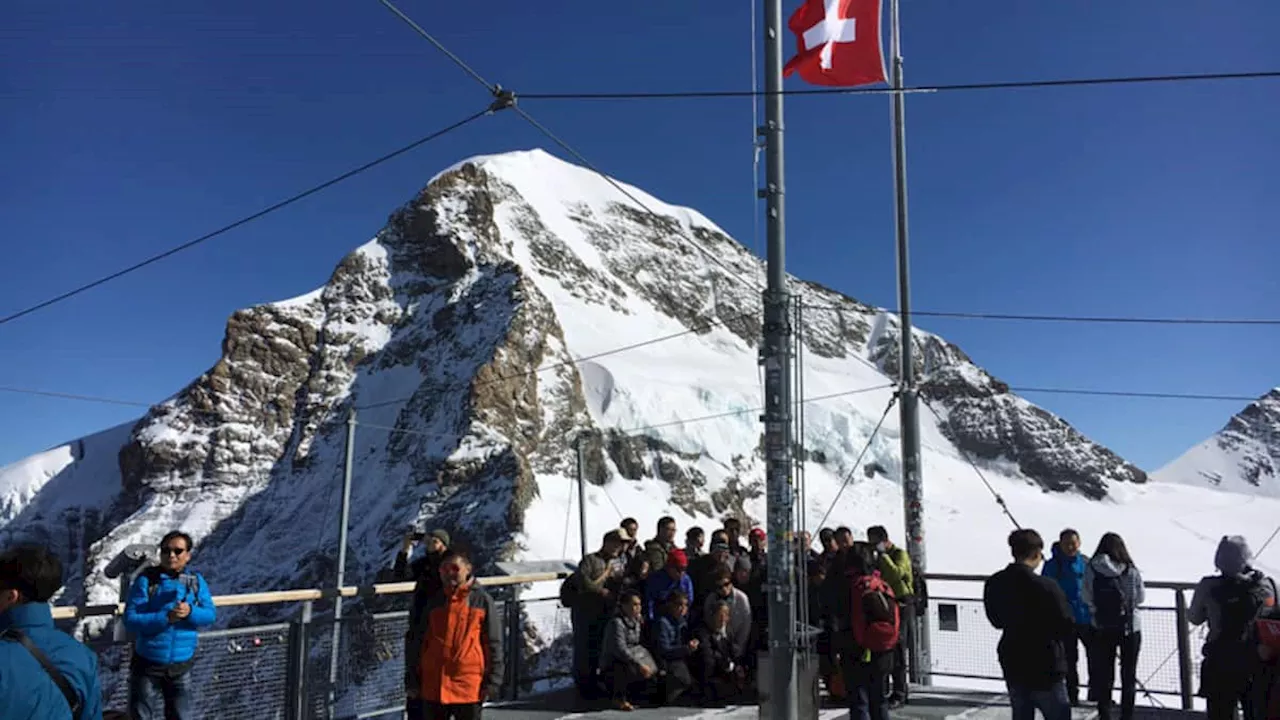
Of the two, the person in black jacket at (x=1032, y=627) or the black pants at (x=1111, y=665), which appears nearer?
the person in black jacket at (x=1032, y=627)

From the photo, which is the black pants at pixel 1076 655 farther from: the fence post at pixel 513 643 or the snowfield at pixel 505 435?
the snowfield at pixel 505 435

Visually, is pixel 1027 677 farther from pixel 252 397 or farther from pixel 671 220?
pixel 671 220

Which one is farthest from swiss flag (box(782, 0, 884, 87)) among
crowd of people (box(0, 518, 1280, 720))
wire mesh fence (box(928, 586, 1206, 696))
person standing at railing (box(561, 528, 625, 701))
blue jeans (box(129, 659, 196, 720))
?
blue jeans (box(129, 659, 196, 720))

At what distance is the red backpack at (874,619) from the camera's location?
6895 mm

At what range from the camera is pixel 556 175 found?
498 ft

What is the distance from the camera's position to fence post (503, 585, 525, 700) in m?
9.57

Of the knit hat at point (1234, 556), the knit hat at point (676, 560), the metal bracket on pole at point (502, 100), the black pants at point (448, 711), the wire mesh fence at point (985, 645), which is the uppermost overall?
the metal bracket on pole at point (502, 100)

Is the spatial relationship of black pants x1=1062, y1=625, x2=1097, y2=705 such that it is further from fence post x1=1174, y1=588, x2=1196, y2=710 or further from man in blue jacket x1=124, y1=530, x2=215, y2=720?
man in blue jacket x1=124, y1=530, x2=215, y2=720

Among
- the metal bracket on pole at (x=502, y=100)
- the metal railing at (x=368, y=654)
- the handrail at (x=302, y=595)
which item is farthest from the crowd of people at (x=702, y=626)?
the metal bracket on pole at (x=502, y=100)

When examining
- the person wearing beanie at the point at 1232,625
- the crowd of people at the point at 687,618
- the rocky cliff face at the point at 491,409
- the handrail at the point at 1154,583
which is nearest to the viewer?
the person wearing beanie at the point at 1232,625

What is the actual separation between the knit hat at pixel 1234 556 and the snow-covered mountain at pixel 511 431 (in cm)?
5056

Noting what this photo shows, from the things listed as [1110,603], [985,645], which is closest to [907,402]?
[985,645]

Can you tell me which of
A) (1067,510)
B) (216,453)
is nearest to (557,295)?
(216,453)

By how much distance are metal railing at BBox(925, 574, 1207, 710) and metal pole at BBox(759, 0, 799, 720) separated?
2.84 meters
